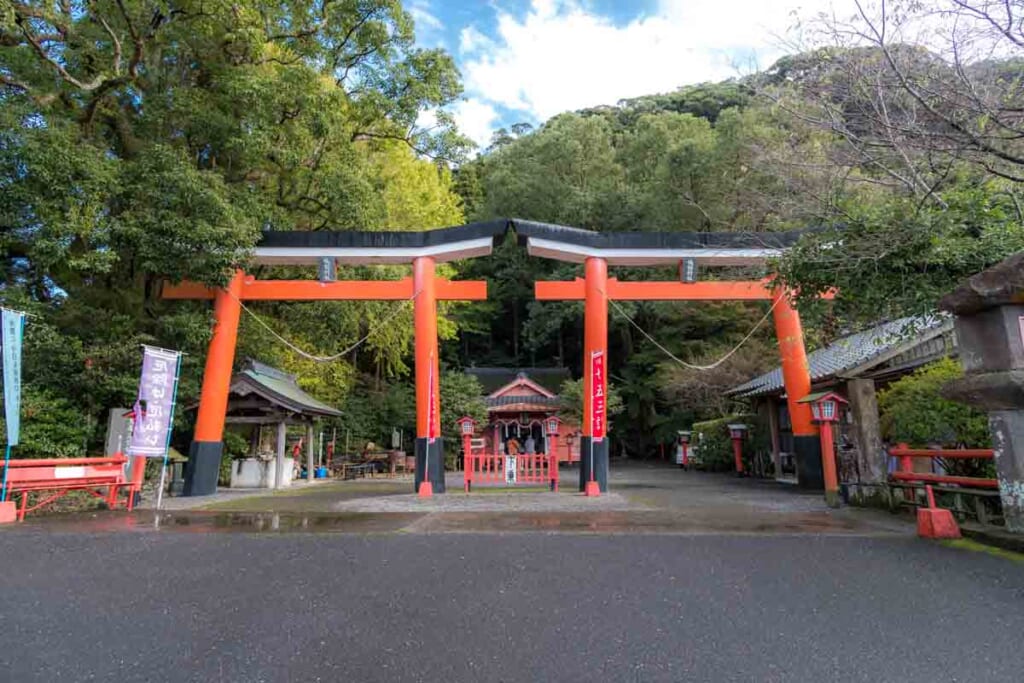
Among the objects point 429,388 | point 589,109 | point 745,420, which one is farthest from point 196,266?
point 589,109

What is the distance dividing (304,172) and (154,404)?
5.85 m

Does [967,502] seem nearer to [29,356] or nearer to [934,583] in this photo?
[934,583]

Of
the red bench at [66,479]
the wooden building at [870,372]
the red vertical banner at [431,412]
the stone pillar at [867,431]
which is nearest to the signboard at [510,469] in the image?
the red vertical banner at [431,412]

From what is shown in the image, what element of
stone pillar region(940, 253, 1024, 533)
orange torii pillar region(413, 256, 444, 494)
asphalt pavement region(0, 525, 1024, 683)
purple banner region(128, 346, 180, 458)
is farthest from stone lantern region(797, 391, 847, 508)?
purple banner region(128, 346, 180, 458)

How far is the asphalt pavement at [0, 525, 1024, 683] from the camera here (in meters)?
2.60

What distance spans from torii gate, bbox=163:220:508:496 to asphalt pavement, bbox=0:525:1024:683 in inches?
192

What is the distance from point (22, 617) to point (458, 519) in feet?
14.8

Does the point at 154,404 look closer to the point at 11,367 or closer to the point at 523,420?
the point at 11,367

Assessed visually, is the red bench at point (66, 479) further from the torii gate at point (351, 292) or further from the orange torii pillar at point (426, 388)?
the orange torii pillar at point (426, 388)

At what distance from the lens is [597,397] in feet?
33.6

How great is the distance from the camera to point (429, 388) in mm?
10258

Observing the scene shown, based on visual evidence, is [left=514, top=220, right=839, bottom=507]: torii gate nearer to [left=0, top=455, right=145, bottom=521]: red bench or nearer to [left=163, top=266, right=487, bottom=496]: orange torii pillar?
[left=163, top=266, right=487, bottom=496]: orange torii pillar

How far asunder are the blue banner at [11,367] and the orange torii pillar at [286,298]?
337cm

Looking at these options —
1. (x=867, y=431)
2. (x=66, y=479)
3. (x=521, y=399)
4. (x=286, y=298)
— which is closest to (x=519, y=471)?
(x=286, y=298)
